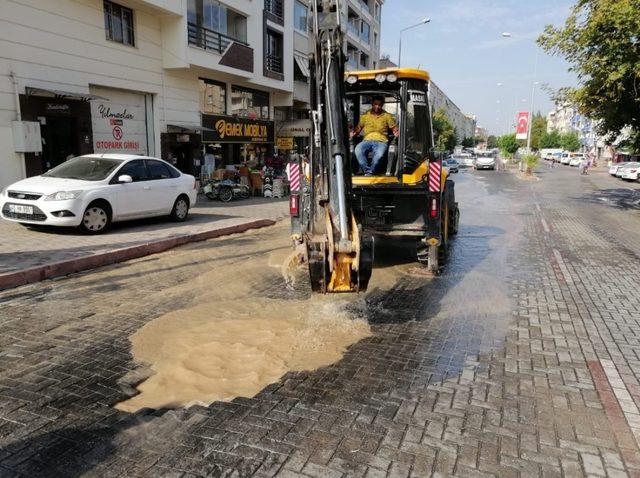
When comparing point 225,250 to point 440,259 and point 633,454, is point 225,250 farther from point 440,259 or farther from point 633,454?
point 633,454

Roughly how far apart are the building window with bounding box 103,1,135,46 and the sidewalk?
7660mm

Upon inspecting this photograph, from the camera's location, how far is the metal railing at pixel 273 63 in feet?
82.9

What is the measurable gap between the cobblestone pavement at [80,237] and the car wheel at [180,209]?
21 cm

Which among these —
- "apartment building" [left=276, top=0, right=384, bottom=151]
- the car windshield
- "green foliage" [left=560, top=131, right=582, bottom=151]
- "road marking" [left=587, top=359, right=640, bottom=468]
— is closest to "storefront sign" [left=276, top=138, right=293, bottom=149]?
"apartment building" [left=276, top=0, right=384, bottom=151]

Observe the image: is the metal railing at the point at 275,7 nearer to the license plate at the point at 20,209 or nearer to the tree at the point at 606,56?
the tree at the point at 606,56

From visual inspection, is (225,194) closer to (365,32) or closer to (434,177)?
(434,177)

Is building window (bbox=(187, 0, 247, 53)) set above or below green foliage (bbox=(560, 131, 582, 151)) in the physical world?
above

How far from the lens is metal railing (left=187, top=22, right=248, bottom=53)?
19.8 meters

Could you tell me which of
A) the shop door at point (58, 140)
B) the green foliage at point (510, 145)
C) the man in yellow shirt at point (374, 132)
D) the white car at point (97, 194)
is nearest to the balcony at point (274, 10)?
the shop door at point (58, 140)

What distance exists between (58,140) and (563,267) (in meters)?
14.5

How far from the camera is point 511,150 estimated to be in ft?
304

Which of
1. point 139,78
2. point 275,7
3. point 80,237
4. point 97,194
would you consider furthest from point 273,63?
point 80,237

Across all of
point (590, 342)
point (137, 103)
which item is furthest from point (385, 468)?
point (137, 103)

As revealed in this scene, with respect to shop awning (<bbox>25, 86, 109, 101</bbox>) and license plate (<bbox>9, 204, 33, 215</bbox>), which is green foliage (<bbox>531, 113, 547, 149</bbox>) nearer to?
shop awning (<bbox>25, 86, 109, 101</bbox>)
